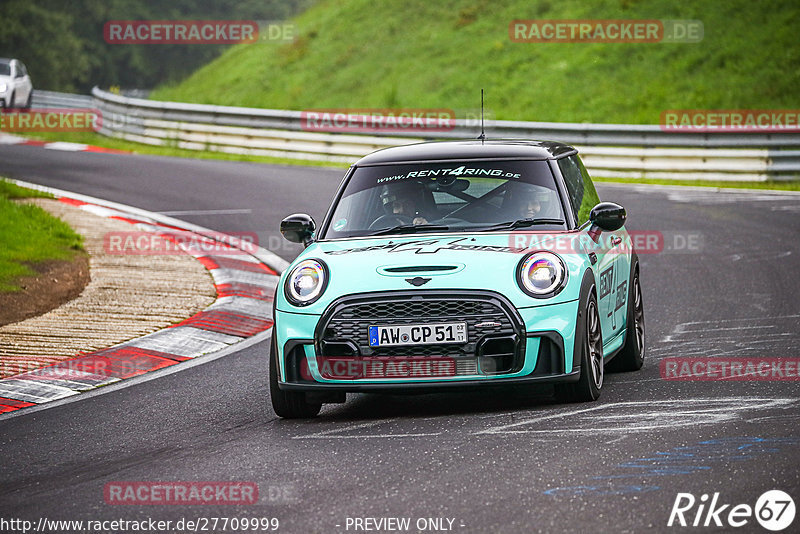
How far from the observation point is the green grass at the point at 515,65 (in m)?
29.1

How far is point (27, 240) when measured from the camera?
546 inches

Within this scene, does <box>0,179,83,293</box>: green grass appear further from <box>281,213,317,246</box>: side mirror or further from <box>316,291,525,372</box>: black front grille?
<box>316,291,525,372</box>: black front grille

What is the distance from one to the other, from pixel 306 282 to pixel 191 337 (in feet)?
11.0

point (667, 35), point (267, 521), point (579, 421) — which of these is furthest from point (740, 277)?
point (667, 35)

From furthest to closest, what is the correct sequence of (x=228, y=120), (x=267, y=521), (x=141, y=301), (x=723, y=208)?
(x=228, y=120), (x=723, y=208), (x=141, y=301), (x=267, y=521)

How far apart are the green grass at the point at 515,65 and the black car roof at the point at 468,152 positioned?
1951 cm

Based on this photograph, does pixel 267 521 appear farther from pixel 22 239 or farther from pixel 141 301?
pixel 22 239

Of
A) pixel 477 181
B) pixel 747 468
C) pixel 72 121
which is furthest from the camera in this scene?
pixel 72 121

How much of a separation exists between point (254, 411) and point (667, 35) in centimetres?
2650

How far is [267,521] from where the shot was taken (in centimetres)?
526

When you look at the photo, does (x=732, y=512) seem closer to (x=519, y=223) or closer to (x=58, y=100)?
(x=519, y=223)

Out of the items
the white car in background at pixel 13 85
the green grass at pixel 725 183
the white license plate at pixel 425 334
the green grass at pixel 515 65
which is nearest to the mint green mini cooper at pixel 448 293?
the white license plate at pixel 425 334

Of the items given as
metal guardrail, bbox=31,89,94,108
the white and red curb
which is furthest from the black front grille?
metal guardrail, bbox=31,89,94,108

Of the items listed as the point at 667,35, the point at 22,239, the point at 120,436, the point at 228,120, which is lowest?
the point at 120,436
